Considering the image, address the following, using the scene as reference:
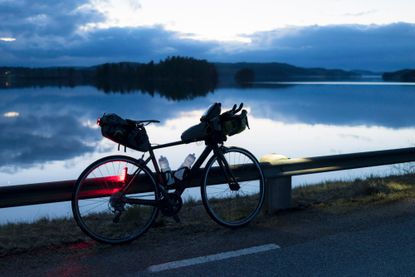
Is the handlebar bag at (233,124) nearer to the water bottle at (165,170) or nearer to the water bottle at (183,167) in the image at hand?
the water bottle at (183,167)

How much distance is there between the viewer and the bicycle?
4.95m

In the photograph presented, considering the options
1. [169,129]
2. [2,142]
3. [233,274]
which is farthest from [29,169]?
[169,129]

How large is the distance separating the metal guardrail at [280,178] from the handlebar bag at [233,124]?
57cm

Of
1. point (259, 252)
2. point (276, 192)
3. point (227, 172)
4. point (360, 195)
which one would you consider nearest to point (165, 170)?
point (227, 172)

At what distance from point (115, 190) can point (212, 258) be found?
1.32 meters

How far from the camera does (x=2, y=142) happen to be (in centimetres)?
3184

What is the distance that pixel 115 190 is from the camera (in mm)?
5086

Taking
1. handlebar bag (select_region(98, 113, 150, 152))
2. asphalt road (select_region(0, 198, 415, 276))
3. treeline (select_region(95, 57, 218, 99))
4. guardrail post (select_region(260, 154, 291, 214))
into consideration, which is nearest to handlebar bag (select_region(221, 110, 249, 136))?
guardrail post (select_region(260, 154, 291, 214))

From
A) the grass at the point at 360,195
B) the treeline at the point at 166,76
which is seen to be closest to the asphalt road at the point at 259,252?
the grass at the point at 360,195

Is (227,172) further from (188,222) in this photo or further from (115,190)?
(115,190)

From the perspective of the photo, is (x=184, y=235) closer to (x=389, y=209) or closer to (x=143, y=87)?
(x=389, y=209)

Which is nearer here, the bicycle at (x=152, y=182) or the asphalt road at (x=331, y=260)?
the asphalt road at (x=331, y=260)

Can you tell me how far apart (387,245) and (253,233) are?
1.36 m

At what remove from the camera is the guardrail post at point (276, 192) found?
6.04 metres
